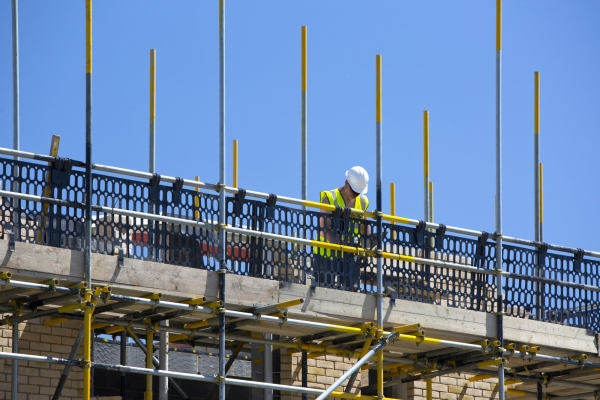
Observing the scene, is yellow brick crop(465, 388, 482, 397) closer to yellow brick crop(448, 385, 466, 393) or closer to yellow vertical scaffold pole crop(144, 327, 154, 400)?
yellow brick crop(448, 385, 466, 393)

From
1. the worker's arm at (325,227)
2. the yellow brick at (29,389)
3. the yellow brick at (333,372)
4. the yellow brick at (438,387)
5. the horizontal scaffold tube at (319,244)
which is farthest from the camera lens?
the yellow brick at (438,387)

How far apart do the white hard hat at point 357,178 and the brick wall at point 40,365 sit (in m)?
3.73

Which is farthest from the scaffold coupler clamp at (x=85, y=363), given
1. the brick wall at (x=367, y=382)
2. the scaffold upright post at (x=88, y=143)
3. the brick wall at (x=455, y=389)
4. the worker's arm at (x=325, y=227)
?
the brick wall at (x=455, y=389)

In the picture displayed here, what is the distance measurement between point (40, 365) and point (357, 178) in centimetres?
434

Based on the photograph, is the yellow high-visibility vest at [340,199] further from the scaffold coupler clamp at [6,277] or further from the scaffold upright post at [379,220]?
the scaffold coupler clamp at [6,277]

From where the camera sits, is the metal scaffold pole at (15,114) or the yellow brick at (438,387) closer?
the metal scaffold pole at (15,114)

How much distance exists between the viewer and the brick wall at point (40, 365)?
15406 mm

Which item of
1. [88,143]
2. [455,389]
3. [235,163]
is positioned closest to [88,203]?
[88,143]

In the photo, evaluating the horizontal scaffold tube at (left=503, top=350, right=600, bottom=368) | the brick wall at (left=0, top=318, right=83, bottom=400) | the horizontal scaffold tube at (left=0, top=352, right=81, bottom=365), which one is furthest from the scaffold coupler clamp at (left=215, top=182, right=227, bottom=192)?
the horizontal scaffold tube at (left=503, top=350, right=600, bottom=368)

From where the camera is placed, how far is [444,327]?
1527 centimetres

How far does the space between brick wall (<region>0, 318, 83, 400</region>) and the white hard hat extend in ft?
12.3

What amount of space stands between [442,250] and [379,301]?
1.34 meters

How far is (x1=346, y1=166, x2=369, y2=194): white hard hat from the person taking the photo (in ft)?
52.3

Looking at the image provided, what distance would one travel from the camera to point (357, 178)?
15992 millimetres
